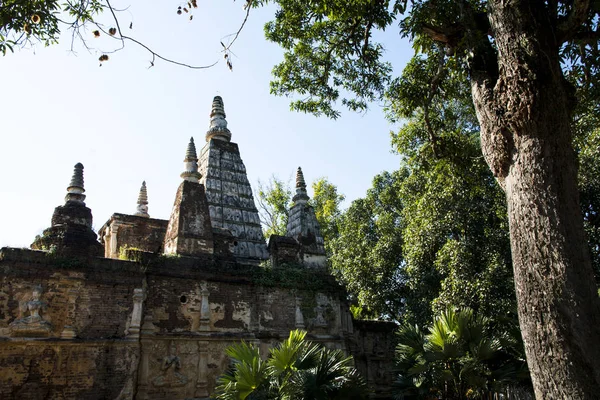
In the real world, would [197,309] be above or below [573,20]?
below

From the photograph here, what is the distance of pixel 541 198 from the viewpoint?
18.2 feet

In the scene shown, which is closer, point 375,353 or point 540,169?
point 540,169

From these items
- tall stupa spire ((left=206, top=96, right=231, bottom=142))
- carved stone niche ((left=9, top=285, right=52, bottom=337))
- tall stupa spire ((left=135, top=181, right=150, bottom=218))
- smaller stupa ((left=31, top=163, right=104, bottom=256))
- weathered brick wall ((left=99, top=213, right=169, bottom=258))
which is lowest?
carved stone niche ((left=9, top=285, right=52, bottom=337))

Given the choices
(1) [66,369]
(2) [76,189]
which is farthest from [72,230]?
(1) [66,369]

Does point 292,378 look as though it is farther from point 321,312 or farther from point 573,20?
point 573,20

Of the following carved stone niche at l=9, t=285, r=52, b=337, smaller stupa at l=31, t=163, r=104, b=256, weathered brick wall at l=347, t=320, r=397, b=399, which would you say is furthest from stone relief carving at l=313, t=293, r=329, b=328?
carved stone niche at l=9, t=285, r=52, b=337

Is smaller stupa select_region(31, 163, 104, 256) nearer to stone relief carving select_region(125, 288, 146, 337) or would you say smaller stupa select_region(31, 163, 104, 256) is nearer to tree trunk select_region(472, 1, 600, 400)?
stone relief carving select_region(125, 288, 146, 337)

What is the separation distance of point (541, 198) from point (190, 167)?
10161 mm

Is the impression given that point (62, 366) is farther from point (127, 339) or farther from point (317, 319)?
point (317, 319)

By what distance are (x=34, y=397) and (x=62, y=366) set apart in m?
0.72

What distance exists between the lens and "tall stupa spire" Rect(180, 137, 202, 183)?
1372 centimetres

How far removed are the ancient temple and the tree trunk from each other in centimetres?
827

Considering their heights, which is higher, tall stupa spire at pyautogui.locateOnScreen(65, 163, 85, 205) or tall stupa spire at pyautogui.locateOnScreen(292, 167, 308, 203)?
tall stupa spire at pyautogui.locateOnScreen(292, 167, 308, 203)

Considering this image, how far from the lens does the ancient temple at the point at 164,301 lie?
1023cm
